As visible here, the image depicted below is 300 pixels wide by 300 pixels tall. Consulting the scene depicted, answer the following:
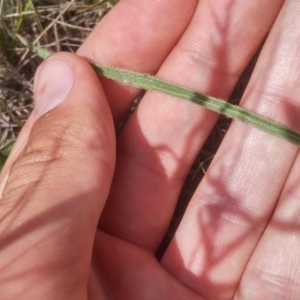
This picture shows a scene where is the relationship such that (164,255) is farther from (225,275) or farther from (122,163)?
(122,163)

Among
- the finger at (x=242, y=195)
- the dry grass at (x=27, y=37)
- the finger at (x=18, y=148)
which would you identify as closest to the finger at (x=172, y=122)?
the finger at (x=242, y=195)

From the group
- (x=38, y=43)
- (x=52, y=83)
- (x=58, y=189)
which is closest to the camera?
(x=58, y=189)

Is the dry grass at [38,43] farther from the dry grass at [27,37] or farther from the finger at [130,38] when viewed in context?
the finger at [130,38]

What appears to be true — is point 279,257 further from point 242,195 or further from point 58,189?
point 58,189

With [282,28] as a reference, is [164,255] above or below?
below

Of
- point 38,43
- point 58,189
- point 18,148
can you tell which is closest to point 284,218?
point 58,189

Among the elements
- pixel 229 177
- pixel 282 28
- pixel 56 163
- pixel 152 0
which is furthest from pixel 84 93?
pixel 282 28
